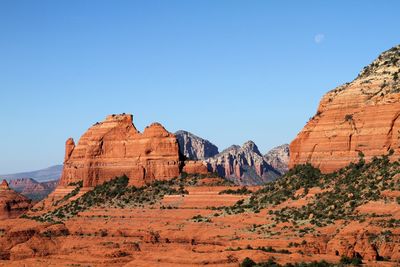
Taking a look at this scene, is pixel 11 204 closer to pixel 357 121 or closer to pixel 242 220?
pixel 242 220

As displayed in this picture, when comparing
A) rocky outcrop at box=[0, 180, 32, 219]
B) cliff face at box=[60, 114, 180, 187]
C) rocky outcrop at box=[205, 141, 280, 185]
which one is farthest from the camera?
rocky outcrop at box=[205, 141, 280, 185]

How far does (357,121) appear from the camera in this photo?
8269cm

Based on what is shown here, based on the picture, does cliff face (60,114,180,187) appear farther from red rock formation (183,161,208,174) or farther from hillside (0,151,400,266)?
hillside (0,151,400,266)

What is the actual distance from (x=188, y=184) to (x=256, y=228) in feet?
91.6

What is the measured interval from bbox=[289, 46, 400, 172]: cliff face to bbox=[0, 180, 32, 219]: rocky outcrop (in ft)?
193

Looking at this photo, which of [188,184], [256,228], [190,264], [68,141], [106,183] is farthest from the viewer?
[68,141]

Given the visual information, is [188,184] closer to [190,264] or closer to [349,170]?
[349,170]

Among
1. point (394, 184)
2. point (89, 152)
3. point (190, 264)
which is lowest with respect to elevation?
point (190, 264)

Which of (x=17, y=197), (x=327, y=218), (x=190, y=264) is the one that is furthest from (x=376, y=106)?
(x=17, y=197)

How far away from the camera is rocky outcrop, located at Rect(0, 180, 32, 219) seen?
13000 cm

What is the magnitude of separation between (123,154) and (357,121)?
42.7 meters

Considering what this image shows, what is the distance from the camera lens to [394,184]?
72.3 m

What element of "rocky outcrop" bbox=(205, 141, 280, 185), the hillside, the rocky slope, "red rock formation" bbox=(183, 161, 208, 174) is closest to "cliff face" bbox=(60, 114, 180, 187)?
the rocky slope

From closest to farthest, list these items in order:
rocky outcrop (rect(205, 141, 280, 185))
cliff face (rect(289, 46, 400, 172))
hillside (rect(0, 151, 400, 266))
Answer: hillside (rect(0, 151, 400, 266)), cliff face (rect(289, 46, 400, 172)), rocky outcrop (rect(205, 141, 280, 185))
